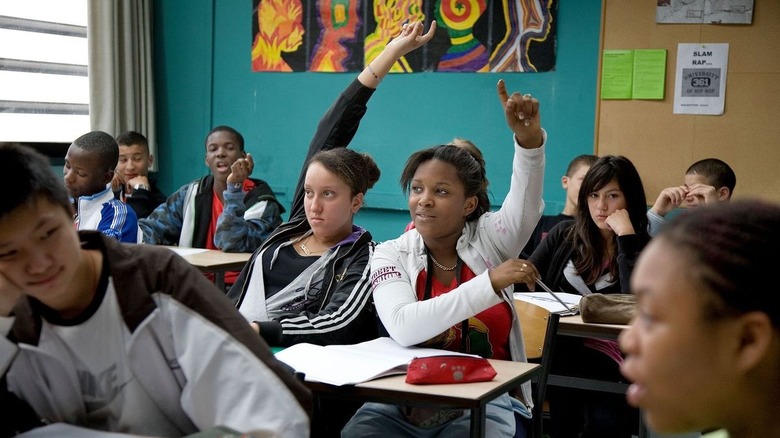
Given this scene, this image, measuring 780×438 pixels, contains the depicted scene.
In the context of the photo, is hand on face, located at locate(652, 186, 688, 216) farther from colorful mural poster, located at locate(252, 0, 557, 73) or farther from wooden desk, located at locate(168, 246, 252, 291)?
wooden desk, located at locate(168, 246, 252, 291)

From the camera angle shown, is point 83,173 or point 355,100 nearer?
point 355,100

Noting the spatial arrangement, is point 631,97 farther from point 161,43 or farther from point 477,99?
point 161,43

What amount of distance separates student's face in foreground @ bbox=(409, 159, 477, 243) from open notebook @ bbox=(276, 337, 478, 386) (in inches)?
14.0

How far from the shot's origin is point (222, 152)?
491 centimetres

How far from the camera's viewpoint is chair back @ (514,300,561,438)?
2326 millimetres

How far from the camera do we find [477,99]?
5.40 meters

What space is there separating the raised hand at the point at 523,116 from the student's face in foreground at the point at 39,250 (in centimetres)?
117

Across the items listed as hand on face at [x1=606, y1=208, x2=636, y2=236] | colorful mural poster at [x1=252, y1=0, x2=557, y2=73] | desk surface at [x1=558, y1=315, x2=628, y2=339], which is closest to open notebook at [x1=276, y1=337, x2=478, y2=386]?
desk surface at [x1=558, y1=315, x2=628, y2=339]

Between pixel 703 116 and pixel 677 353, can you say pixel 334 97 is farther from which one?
pixel 677 353

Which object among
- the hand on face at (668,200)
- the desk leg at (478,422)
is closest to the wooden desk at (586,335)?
the desk leg at (478,422)

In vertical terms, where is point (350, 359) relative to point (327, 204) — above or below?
below

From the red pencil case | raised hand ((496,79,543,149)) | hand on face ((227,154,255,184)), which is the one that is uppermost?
raised hand ((496,79,543,149))

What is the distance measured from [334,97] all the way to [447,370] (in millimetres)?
4086

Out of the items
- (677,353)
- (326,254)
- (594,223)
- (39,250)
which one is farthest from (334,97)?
(677,353)
